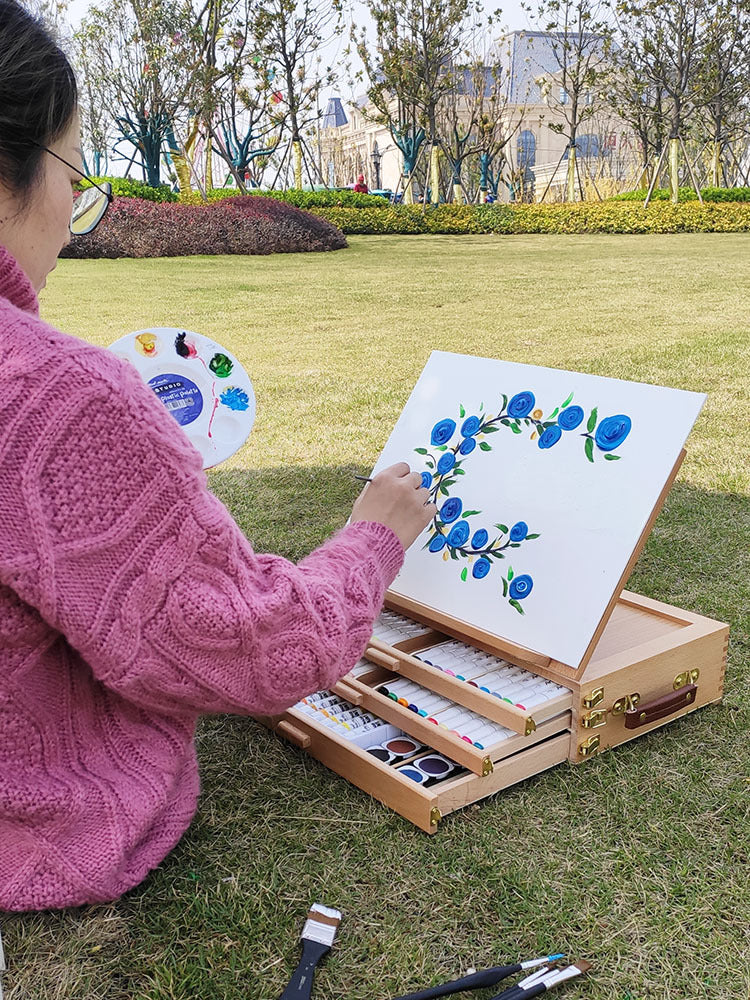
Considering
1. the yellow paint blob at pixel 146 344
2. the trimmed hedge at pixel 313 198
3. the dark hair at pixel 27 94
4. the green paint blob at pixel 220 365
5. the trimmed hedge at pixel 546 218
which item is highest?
the dark hair at pixel 27 94

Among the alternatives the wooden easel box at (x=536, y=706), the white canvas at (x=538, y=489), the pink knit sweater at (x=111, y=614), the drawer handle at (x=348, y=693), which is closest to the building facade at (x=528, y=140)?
the white canvas at (x=538, y=489)

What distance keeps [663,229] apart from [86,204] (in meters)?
19.0

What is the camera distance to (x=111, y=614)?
1.36 metres

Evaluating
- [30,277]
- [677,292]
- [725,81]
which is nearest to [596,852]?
[30,277]

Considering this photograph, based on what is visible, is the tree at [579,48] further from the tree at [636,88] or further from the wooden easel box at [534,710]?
the wooden easel box at [534,710]

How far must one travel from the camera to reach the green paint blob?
2795 mm

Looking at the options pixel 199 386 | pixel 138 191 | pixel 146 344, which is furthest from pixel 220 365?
pixel 138 191

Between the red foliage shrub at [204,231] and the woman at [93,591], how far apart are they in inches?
572

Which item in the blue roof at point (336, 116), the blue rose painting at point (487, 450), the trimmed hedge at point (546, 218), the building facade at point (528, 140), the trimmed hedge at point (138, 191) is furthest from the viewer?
the blue roof at point (336, 116)

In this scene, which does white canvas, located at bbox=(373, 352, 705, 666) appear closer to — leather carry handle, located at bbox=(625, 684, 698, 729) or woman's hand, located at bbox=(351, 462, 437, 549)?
leather carry handle, located at bbox=(625, 684, 698, 729)

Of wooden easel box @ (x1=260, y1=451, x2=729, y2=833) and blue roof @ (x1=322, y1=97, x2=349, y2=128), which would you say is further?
blue roof @ (x1=322, y1=97, x2=349, y2=128)

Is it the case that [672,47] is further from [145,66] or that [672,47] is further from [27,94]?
[27,94]

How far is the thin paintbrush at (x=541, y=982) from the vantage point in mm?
1520

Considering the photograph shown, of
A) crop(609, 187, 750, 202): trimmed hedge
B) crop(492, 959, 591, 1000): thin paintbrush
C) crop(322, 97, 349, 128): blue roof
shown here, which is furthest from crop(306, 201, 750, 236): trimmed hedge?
crop(322, 97, 349, 128): blue roof
